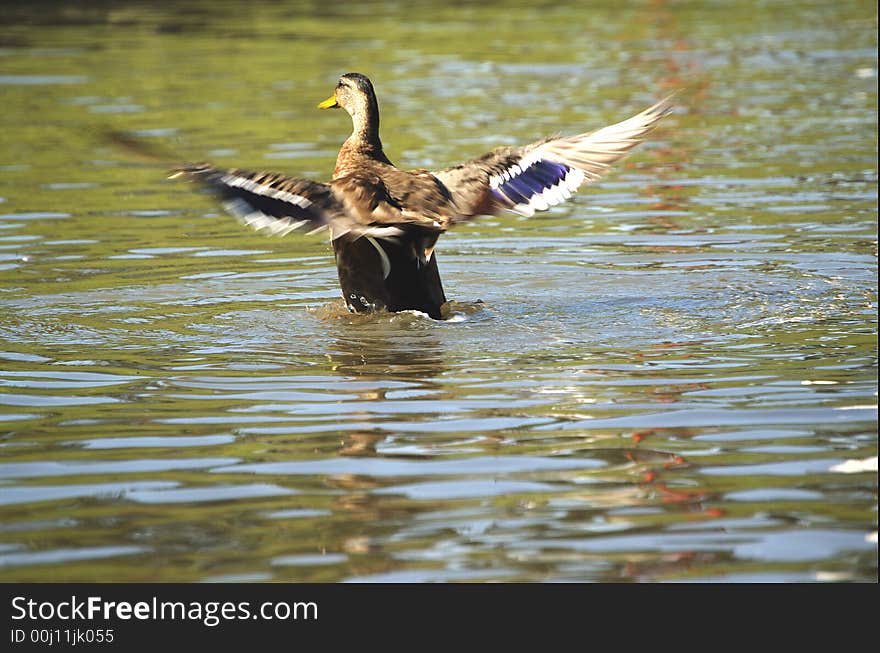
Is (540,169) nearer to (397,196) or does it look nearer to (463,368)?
(397,196)

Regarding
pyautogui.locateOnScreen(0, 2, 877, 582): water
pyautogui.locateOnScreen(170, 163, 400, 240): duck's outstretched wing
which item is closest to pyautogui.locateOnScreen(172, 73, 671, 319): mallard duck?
pyautogui.locateOnScreen(170, 163, 400, 240): duck's outstretched wing

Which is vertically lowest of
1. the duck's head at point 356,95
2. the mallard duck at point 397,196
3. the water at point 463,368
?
the water at point 463,368

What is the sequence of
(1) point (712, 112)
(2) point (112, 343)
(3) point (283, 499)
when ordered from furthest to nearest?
(1) point (712, 112) → (2) point (112, 343) → (3) point (283, 499)

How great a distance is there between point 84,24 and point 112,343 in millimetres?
20053

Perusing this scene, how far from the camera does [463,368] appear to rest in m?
7.37

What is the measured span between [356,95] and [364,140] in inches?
17.9

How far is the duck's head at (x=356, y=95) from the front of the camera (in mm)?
9448

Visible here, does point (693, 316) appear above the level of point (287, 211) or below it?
below

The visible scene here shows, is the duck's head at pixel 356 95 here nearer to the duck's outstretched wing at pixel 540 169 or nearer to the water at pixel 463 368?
the duck's outstretched wing at pixel 540 169

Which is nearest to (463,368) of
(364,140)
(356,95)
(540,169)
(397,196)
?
(397,196)

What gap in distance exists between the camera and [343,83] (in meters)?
9.98

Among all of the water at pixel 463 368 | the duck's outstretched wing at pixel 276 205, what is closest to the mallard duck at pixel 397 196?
the duck's outstretched wing at pixel 276 205
